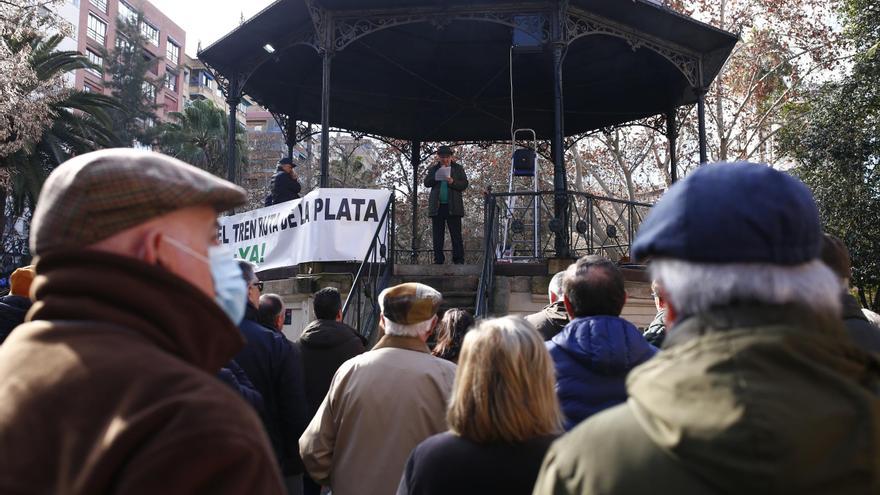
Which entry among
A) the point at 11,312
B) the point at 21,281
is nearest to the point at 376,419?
the point at 11,312

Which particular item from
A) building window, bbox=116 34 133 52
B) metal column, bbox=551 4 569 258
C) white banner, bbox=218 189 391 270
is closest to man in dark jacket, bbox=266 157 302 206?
white banner, bbox=218 189 391 270

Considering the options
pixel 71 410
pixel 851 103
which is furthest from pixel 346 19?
pixel 851 103

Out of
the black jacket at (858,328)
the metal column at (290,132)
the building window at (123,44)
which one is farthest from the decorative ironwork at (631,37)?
the building window at (123,44)

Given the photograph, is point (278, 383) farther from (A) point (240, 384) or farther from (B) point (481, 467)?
(B) point (481, 467)

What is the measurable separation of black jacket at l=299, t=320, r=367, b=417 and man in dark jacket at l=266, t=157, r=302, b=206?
6.63 metres

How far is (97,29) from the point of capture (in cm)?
5212

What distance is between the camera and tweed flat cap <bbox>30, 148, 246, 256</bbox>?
1396 mm

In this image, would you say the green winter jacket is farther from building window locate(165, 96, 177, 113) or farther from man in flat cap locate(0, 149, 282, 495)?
building window locate(165, 96, 177, 113)

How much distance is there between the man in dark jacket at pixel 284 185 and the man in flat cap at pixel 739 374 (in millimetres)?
10602

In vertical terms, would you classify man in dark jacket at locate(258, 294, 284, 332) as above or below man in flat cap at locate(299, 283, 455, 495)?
above

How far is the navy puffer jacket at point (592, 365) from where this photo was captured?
10.1 feet

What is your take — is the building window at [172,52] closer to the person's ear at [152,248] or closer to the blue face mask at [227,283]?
the blue face mask at [227,283]

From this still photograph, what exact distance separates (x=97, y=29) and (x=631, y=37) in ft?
166

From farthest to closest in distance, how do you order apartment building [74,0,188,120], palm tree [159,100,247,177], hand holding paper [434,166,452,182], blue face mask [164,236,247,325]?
1. apartment building [74,0,188,120]
2. palm tree [159,100,247,177]
3. hand holding paper [434,166,452,182]
4. blue face mask [164,236,247,325]
